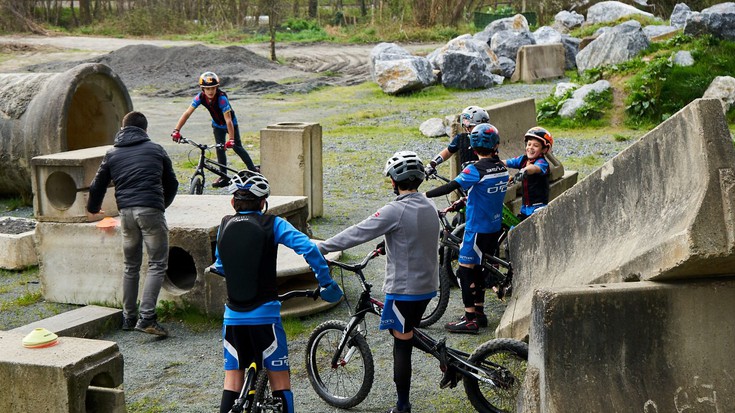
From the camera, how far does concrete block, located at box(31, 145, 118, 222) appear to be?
9578 millimetres

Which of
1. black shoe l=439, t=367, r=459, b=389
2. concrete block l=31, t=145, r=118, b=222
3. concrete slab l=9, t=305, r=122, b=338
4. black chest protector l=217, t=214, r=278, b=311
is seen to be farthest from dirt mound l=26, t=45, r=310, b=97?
black chest protector l=217, t=214, r=278, b=311

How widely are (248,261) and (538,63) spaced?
23641mm

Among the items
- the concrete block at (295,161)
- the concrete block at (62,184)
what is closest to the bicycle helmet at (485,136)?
the concrete block at (62,184)

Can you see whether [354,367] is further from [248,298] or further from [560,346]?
[560,346]

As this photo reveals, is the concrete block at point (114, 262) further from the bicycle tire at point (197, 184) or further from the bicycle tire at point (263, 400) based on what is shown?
the bicycle tire at point (263, 400)

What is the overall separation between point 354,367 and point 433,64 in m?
21.4

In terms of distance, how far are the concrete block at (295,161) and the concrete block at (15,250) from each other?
342 centimetres

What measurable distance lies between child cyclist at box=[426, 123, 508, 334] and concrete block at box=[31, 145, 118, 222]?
3664mm

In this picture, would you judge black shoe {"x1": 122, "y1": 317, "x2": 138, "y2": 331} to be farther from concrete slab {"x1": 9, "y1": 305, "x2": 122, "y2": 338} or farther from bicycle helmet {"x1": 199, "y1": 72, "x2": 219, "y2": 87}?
bicycle helmet {"x1": 199, "y1": 72, "x2": 219, "y2": 87}

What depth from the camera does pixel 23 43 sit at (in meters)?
38.9

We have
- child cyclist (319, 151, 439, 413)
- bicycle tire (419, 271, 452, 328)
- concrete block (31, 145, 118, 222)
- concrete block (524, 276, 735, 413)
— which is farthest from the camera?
concrete block (31, 145, 118, 222)

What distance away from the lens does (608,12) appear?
36688mm

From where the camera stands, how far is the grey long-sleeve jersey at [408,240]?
20.4 ft

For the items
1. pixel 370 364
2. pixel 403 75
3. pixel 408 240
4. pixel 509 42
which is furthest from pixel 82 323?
pixel 509 42
